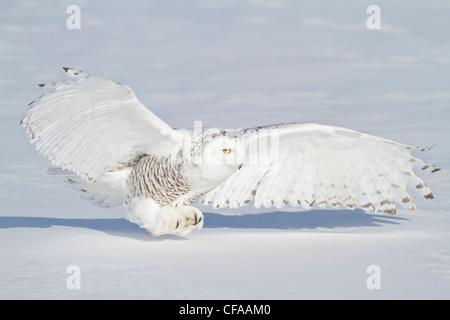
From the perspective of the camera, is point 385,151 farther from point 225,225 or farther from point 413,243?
point 225,225

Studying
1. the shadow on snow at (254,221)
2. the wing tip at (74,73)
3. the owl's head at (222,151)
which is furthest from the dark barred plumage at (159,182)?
the wing tip at (74,73)

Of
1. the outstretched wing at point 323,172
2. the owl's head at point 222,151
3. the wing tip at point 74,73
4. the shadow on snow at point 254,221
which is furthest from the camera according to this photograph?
the shadow on snow at point 254,221

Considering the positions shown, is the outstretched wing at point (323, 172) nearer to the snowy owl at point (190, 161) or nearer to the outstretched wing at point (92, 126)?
the snowy owl at point (190, 161)

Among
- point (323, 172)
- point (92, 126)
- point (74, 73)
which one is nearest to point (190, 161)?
point (92, 126)

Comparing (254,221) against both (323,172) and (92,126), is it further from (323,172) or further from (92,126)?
(92,126)

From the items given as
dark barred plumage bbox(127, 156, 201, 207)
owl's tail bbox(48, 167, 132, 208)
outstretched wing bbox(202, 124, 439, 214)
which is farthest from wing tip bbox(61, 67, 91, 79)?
outstretched wing bbox(202, 124, 439, 214)

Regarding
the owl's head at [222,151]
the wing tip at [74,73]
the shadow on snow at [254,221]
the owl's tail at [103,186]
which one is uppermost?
the wing tip at [74,73]

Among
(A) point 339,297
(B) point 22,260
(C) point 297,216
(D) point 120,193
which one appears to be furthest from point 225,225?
(A) point 339,297
